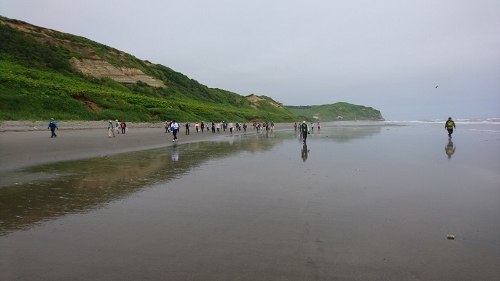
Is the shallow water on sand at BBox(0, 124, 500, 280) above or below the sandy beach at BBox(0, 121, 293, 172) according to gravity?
below

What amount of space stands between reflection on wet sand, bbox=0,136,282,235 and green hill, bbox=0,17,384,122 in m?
24.6

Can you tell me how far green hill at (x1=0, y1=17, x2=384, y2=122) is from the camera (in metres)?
37.5

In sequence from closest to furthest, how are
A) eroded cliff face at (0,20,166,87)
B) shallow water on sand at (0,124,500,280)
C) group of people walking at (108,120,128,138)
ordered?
shallow water on sand at (0,124,500,280) < group of people walking at (108,120,128,138) < eroded cliff face at (0,20,166,87)

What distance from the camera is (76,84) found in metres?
53.4

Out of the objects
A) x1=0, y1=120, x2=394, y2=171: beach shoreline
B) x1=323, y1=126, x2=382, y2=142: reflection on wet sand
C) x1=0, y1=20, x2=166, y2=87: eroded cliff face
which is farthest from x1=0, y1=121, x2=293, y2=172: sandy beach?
x1=0, y1=20, x2=166, y2=87: eroded cliff face

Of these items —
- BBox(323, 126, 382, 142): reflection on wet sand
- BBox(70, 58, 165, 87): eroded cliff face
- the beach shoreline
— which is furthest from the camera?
BBox(70, 58, 165, 87): eroded cliff face

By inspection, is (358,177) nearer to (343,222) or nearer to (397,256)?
(343,222)

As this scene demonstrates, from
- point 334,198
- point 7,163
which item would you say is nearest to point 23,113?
point 7,163

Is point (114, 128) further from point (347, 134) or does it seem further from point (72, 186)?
point (72, 186)

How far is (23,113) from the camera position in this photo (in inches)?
1281

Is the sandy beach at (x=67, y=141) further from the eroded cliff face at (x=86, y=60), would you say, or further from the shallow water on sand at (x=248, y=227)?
the eroded cliff face at (x=86, y=60)

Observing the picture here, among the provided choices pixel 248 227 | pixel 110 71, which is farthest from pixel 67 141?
pixel 110 71

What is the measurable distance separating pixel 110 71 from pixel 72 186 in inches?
2761

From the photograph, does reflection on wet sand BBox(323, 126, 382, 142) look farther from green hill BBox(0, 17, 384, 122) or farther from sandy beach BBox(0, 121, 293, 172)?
green hill BBox(0, 17, 384, 122)
